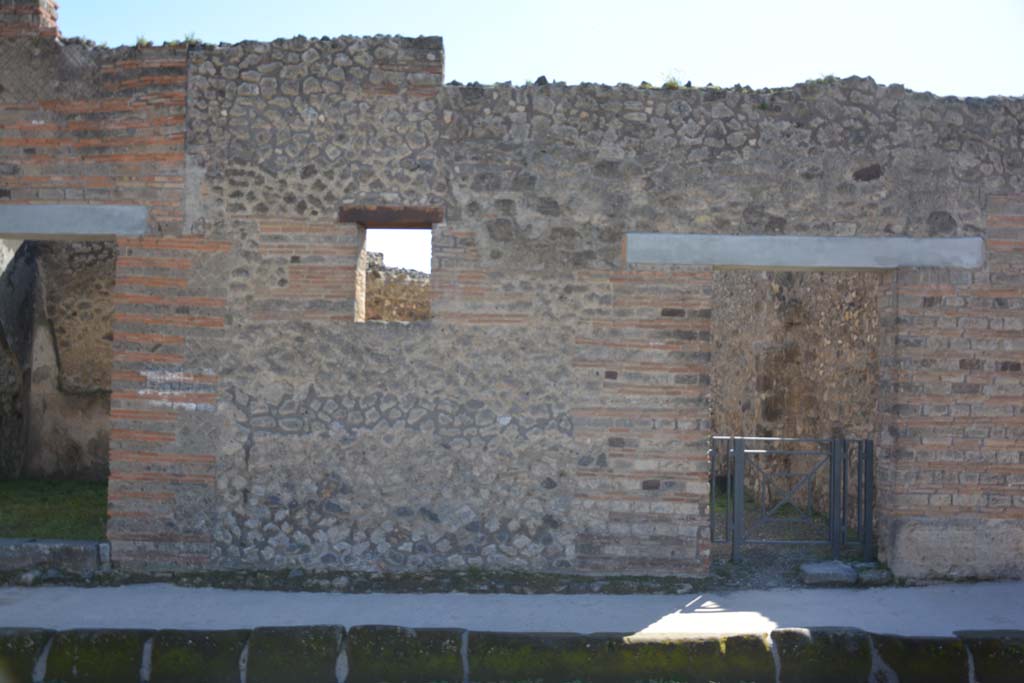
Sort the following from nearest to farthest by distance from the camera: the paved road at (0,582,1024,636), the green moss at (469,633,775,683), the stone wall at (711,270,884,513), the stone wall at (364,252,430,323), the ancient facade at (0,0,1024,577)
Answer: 1. the green moss at (469,633,775,683)
2. the paved road at (0,582,1024,636)
3. the ancient facade at (0,0,1024,577)
4. the stone wall at (711,270,884,513)
5. the stone wall at (364,252,430,323)

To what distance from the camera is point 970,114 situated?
6434 millimetres

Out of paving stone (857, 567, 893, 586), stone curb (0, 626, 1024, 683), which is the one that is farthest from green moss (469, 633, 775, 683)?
paving stone (857, 567, 893, 586)

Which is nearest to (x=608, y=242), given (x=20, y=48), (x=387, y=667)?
(x=387, y=667)

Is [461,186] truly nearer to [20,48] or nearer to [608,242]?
[608,242]

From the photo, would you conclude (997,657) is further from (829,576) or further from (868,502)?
(868,502)

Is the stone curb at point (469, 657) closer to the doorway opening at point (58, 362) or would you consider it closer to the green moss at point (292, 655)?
the green moss at point (292, 655)

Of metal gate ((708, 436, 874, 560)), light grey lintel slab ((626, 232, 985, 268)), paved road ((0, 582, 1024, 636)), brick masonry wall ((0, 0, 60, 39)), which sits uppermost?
brick masonry wall ((0, 0, 60, 39))

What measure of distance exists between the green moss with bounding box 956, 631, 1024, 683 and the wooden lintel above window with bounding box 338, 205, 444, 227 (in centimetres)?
410

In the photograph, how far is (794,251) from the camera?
6.33 m

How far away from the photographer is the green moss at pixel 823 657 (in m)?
5.00

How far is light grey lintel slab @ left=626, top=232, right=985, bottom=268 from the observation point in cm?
630

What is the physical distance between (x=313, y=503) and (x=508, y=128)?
9.47ft

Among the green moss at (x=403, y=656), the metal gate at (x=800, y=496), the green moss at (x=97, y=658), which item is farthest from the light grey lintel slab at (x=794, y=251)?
the green moss at (x=97, y=658)

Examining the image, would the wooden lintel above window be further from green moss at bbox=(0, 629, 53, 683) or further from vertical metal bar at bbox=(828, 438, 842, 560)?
vertical metal bar at bbox=(828, 438, 842, 560)
